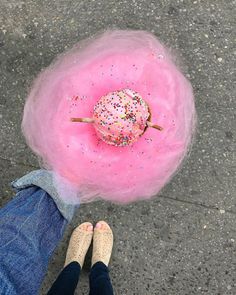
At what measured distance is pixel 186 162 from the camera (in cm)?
210

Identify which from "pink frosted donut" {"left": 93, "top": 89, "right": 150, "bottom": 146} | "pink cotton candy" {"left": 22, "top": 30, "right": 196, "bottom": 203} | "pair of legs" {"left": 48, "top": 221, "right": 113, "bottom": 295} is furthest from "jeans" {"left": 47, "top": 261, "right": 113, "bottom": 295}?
"pink frosted donut" {"left": 93, "top": 89, "right": 150, "bottom": 146}

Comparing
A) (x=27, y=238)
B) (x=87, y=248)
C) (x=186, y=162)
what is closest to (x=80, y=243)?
(x=87, y=248)

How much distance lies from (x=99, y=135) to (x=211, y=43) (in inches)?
28.9

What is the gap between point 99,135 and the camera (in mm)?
1836

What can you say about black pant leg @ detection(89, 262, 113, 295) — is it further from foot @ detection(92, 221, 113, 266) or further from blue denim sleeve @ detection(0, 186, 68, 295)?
blue denim sleeve @ detection(0, 186, 68, 295)

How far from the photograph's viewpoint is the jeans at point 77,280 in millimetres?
1852

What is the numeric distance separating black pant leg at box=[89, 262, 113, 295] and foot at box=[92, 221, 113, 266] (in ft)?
0.14

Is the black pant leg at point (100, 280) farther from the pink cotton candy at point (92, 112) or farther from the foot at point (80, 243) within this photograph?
the pink cotton candy at point (92, 112)

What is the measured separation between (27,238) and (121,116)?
579mm

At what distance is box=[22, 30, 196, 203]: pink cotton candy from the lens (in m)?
1.90

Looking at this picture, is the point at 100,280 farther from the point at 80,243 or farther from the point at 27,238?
the point at 27,238

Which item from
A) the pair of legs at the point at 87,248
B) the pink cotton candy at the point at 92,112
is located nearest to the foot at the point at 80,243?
the pair of legs at the point at 87,248

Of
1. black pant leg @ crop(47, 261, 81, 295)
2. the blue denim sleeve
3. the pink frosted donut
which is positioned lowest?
black pant leg @ crop(47, 261, 81, 295)

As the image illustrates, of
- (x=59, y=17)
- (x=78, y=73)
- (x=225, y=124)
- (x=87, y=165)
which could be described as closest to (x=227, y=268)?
(x=225, y=124)
